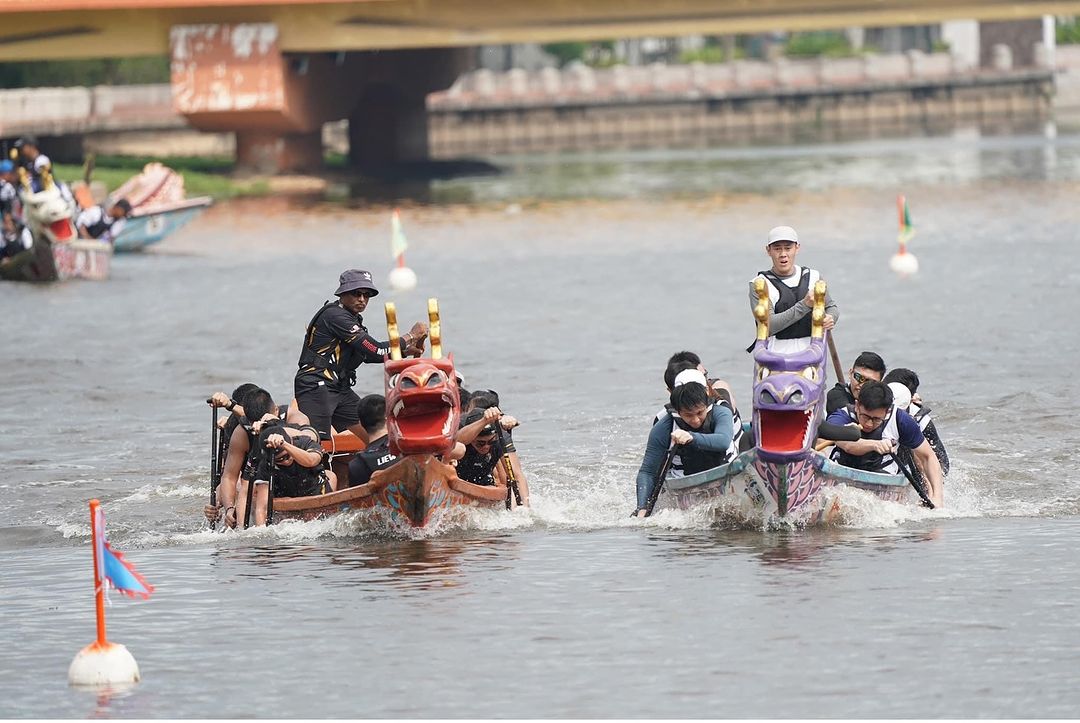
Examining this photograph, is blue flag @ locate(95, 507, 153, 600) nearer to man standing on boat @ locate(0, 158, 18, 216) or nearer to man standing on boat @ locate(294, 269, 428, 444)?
man standing on boat @ locate(294, 269, 428, 444)

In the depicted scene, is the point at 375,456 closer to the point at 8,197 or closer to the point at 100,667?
the point at 100,667

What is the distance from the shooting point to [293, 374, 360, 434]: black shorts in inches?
606

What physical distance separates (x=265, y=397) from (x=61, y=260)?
20.9 m

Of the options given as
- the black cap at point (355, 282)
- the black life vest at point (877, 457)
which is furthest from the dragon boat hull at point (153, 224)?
the black life vest at point (877, 457)

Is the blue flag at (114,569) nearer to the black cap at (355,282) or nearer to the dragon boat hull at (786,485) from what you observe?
the dragon boat hull at (786,485)

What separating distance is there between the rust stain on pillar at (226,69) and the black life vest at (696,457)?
39109 millimetres

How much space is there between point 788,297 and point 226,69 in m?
39.7

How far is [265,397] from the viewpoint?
14.7 m

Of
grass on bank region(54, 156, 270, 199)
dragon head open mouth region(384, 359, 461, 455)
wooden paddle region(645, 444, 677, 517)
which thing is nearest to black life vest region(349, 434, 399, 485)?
dragon head open mouth region(384, 359, 461, 455)

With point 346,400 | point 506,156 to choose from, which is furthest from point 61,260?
point 506,156

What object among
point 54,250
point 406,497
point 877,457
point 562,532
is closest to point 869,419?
point 877,457

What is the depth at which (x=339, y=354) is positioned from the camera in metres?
15.4

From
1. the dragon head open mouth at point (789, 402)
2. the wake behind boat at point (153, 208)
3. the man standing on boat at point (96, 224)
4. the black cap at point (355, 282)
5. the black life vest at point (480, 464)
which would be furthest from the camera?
the wake behind boat at point (153, 208)

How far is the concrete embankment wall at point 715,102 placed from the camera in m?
77.6
